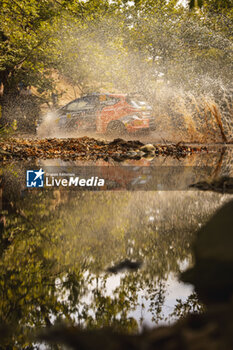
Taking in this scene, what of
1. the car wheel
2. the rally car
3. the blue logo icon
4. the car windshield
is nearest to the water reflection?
the blue logo icon

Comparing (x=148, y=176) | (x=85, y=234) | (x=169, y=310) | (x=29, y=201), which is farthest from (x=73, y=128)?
(x=169, y=310)

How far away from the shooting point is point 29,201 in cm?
297

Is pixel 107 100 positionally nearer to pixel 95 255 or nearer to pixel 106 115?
pixel 106 115

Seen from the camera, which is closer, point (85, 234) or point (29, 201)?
point (85, 234)

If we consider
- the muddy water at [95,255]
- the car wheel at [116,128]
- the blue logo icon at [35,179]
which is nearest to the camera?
the muddy water at [95,255]

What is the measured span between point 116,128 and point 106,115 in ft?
2.24

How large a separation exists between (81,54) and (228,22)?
32.9 ft

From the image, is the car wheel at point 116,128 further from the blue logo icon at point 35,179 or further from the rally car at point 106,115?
the blue logo icon at point 35,179

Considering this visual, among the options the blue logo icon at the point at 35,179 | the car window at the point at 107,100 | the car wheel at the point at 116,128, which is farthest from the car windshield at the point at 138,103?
the blue logo icon at the point at 35,179

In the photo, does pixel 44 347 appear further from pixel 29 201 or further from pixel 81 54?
pixel 81 54

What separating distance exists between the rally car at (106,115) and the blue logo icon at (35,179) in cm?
888

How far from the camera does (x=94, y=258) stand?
1.66 m

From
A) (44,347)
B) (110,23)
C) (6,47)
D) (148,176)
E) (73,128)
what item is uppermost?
(110,23)

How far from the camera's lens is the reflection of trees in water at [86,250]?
3.73ft
